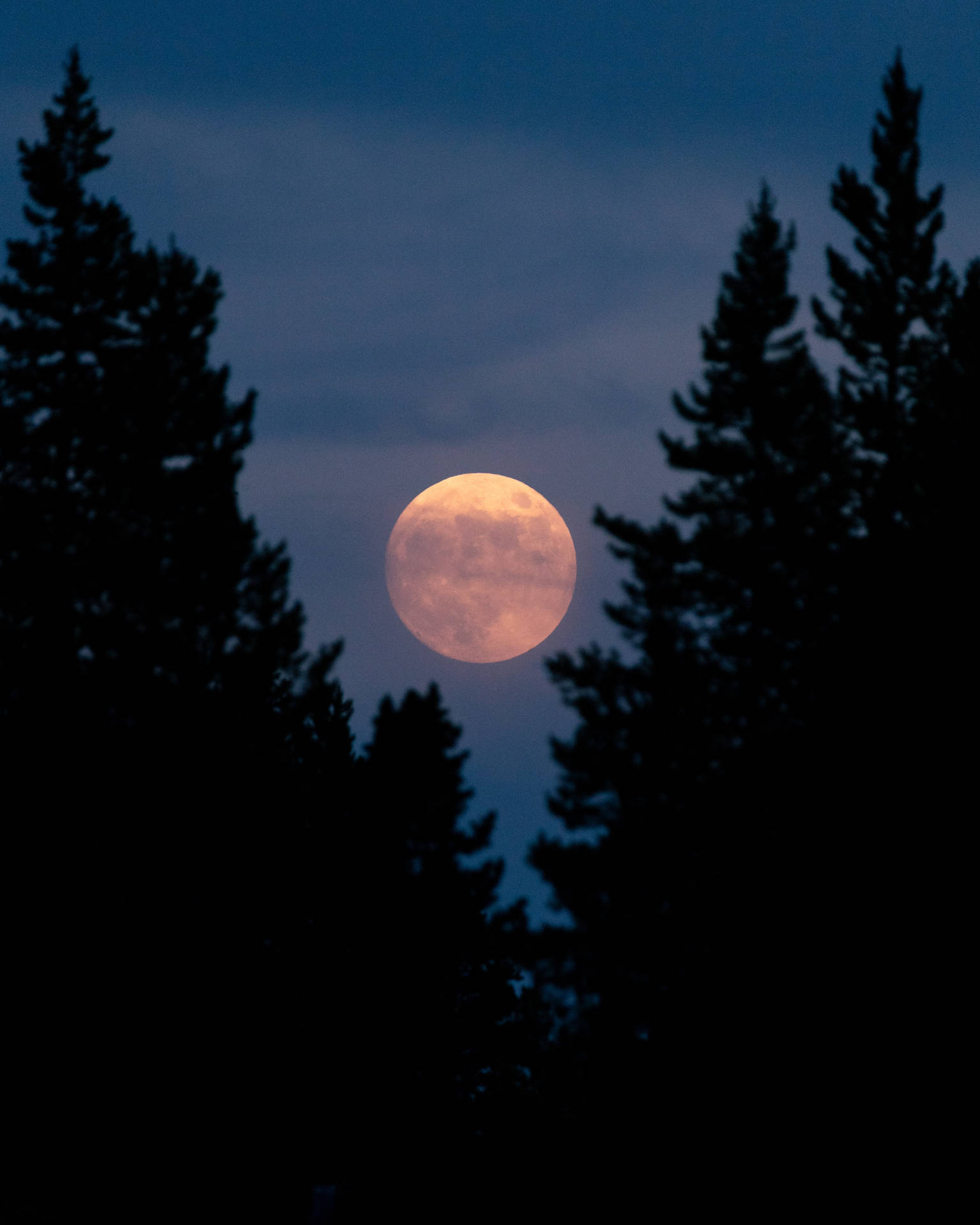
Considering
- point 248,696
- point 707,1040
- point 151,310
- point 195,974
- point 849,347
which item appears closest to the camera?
point 195,974

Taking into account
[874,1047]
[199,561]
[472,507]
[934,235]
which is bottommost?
[874,1047]

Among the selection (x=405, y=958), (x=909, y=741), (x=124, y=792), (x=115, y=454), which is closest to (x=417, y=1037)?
(x=405, y=958)

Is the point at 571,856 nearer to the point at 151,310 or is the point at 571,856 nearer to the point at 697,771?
the point at 697,771

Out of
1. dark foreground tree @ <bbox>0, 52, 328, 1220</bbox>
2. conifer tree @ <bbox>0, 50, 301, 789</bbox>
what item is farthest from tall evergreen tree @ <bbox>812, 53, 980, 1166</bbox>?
conifer tree @ <bbox>0, 50, 301, 789</bbox>

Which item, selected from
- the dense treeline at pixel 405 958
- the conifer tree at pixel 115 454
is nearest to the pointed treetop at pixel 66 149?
the conifer tree at pixel 115 454

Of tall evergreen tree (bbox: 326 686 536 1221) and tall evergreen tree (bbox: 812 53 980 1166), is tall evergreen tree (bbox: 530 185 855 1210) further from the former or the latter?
tall evergreen tree (bbox: 326 686 536 1221)

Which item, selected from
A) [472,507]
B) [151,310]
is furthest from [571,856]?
[151,310]

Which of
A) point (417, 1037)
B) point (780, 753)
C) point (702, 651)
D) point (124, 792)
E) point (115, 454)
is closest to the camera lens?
point (417, 1037)

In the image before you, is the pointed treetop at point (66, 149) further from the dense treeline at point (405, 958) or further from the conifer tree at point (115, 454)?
the dense treeline at point (405, 958)

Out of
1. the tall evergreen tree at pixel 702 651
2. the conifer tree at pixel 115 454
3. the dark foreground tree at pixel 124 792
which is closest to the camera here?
the dark foreground tree at pixel 124 792

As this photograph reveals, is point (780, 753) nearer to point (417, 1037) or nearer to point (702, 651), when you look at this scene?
point (417, 1037)

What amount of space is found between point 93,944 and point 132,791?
2.65 m

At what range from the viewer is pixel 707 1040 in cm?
1578

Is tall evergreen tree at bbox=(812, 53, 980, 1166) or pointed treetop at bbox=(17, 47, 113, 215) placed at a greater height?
→ pointed treetop at bbox=(17, 47, 113, 215)
